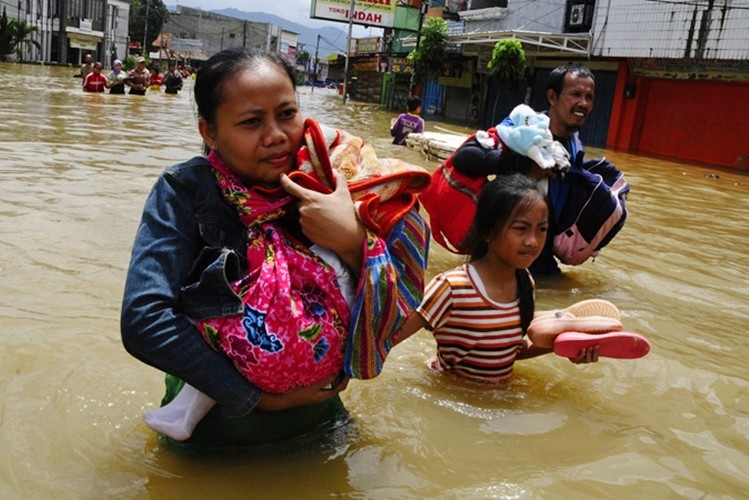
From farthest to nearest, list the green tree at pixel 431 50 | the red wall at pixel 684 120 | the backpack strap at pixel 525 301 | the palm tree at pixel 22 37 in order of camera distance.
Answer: the palm tree at pixel 22 37 < the green tree at pixel 431 50 < the red wall at pixel 684 120 < the backpack strap at pixel 525 301

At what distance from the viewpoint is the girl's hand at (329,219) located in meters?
1.85

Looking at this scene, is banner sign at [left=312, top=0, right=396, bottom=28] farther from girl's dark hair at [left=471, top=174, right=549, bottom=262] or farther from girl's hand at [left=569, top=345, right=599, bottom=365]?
girl's hand at [left=569, top=345, right=599, bottom=365]

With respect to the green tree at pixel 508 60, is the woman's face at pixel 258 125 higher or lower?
lower

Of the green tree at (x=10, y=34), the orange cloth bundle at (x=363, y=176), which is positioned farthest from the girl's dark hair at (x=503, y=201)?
the green tree at (x=10, y=34)

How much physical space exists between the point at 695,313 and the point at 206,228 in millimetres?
3595

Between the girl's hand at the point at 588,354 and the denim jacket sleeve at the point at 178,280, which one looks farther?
the girl's hand at the point at 588,354

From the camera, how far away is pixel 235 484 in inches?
83.1

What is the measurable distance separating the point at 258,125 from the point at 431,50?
28700 millimetres

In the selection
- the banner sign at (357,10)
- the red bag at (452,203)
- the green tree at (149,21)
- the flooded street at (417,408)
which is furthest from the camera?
the green tree at (149,21)

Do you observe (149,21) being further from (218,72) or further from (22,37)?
(218,72)

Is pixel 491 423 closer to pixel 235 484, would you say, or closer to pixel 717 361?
pixel 235 484

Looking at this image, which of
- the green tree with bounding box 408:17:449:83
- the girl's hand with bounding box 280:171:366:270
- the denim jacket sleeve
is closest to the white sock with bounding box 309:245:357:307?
the girl's hand with bounding box 280:171:366:270

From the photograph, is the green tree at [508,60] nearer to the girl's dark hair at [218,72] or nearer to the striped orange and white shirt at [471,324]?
the striped orange and white shirt at [471,324]

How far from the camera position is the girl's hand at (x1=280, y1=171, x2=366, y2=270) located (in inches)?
72.7
